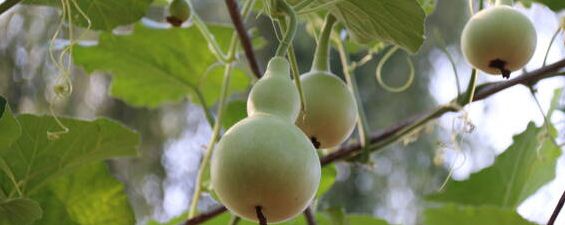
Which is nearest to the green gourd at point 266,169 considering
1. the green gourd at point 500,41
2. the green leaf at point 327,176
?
the green gourd at point 500,41

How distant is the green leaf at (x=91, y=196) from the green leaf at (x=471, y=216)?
0.92 feet

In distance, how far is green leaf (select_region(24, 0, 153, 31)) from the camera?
71 centimetres

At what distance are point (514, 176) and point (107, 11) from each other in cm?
47

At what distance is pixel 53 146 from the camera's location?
78 centimetres

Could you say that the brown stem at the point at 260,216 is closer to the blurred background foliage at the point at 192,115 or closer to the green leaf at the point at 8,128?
the green leaf at the point at 8,128

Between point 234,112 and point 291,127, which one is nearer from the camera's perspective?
point 291,127

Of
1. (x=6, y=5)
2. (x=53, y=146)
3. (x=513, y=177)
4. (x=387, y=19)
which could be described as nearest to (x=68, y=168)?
(x=53, y=146)

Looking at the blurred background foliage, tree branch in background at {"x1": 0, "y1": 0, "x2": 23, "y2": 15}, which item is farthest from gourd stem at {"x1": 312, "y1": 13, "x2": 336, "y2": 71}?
the blurred background foliage

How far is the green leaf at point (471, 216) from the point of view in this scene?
73cm

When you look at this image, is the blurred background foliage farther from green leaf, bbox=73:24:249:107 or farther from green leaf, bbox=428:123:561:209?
green leaf, bbox=428:123:561:209

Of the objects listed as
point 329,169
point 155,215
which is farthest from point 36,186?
point 155,215

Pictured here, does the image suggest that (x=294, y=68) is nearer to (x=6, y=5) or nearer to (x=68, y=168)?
(x=6, y=5)

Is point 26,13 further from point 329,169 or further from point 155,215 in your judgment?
point 329,169

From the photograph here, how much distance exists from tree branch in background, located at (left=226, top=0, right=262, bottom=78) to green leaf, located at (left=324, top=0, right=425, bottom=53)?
4.5 inches
